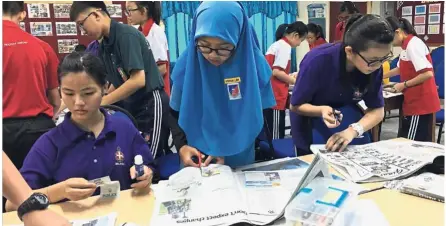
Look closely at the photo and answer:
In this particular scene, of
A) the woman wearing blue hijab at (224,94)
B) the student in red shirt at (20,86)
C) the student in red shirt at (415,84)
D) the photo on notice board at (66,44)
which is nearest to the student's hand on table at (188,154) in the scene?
the woman wearing blue hijab at (224,94)

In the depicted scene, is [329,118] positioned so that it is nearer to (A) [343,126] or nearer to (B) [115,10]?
(A) [343,126]

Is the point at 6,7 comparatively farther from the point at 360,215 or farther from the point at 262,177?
the point at 360,215

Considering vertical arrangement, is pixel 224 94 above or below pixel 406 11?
below

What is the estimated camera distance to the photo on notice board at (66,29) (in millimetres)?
4020

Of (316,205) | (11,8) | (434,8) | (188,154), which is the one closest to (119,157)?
(188,154)

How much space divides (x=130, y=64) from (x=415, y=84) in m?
1.89

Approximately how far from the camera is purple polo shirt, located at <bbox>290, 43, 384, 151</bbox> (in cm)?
144

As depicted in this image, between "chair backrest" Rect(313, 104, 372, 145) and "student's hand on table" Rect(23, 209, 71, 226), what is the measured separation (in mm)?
1024

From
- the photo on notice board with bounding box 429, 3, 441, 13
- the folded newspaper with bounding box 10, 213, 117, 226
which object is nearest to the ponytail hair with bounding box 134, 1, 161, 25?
the folded newspaper with bounding box 10, 213, 117, 226

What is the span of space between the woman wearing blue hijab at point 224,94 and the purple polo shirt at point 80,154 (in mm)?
190

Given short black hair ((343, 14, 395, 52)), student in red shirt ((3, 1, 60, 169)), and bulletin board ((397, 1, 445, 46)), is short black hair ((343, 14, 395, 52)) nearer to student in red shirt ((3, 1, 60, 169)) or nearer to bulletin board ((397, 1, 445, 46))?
student in red shirt ((3, 1, 60, 169))

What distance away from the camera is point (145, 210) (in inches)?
40.1

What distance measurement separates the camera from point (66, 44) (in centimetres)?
409

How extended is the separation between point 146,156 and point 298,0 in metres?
4.36
